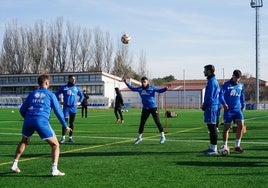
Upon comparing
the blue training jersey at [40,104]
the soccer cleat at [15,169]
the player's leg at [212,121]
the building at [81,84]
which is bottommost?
the soccer cleat at [15,169]

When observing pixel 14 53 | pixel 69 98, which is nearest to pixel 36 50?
pixel 14 53

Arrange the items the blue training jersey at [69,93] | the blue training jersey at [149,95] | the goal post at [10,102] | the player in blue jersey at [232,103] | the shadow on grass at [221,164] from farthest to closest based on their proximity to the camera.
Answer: the goal post at [10,102] < the blue training jersey at [69,93] < the blue training jersey at [149,95] < the player in blue jersey at [232,103] < the shadow on grass at [221,164]

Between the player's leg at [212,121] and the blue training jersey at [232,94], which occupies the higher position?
the blue training jersey at [232,94]

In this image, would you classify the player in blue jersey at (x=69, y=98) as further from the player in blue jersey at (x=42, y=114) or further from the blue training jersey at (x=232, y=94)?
the player in blue jersey at (x=42, y=114)

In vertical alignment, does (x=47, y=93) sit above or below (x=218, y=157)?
above

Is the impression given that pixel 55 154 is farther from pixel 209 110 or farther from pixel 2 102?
pixel 2 102

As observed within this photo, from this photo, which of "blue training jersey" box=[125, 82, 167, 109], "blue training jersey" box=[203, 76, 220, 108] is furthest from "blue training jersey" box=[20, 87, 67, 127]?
"blue training jersey" box=[125, 82, 167, 109]

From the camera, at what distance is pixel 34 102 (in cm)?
810

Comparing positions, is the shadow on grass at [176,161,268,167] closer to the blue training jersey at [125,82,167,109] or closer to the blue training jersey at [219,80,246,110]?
the blue training jersey at [219,80,246,110]

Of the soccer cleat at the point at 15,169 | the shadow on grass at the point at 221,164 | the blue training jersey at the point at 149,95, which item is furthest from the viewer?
the blue training jersey at the point at 149,95

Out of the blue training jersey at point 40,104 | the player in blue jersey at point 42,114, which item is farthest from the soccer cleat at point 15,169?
the blue training jersey at point 40,104

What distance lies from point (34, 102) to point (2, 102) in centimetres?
6640

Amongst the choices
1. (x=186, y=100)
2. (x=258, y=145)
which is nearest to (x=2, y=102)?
(x=186, y=100)

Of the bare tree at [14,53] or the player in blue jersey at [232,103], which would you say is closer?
the player in blue jersey at [232,103]
